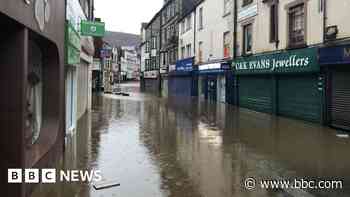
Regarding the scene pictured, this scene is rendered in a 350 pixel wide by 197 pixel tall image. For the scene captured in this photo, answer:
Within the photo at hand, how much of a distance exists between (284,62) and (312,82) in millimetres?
2210

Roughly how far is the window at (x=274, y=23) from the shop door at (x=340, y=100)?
5604 millimetres

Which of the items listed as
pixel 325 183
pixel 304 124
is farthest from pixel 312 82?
pixel 325 183

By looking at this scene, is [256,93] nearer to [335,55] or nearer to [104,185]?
[335,55]

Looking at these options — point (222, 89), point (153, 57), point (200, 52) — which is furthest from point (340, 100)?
point (153, 57)

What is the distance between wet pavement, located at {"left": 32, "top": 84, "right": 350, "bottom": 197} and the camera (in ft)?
21.4

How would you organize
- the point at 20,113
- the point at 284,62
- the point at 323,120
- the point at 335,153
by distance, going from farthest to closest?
the point at 284,62 → the point at 323,120 → the point at 335,153 → the point at 20,113

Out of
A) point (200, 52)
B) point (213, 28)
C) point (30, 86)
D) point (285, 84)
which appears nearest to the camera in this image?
point (30, 86)

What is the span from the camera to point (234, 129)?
14.5 metres

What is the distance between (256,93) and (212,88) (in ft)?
31.8

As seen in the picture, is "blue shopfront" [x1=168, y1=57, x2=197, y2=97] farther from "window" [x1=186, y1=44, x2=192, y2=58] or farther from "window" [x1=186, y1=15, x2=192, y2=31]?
"window" [x1=186, y1=15, x2=192, y2=31]

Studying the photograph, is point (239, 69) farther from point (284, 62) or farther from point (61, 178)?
point (61, 178)

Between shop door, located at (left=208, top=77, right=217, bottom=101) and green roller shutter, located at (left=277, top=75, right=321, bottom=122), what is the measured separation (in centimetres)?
1179

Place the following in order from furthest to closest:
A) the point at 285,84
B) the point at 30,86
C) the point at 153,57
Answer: the point at 153,57
the point at 285,84
the point at 30,86

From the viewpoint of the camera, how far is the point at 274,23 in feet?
66.2
